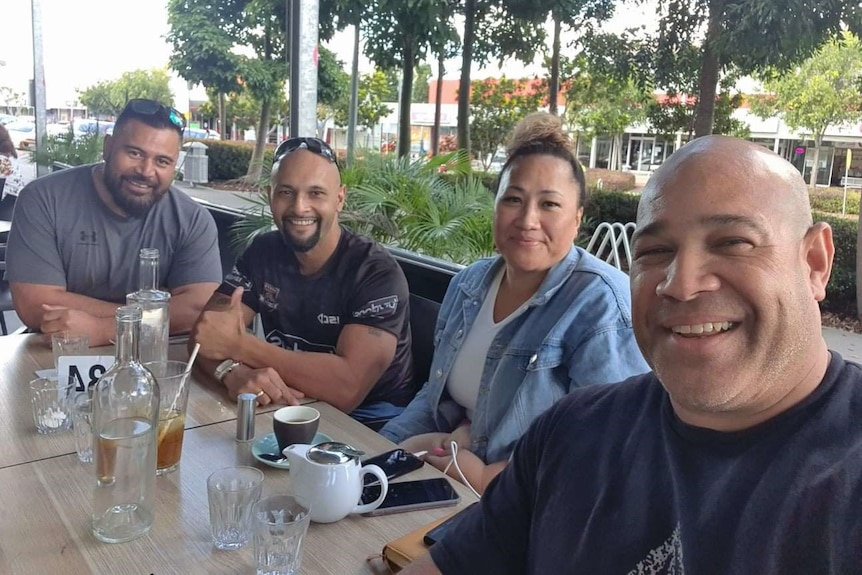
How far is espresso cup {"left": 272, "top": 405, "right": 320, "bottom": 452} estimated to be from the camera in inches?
53.6

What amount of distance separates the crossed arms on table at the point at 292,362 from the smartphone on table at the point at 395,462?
0.44m

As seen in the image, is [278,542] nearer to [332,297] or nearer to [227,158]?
[332,297]

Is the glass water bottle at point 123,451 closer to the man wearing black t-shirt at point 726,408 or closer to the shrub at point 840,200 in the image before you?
the man wearing black t-shirt at point 726,408

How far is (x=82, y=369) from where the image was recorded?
1560 millimetres

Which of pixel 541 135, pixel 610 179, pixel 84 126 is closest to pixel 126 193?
pixel 541 135

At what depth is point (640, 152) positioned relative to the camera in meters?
2.24

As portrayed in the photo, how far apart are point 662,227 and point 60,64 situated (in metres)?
7.87

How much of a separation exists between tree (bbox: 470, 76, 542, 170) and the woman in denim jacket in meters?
1.65

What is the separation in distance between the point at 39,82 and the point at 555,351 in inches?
295

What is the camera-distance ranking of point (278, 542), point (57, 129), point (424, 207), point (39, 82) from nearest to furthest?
point (278, 542) < point (424, 207) < point (39, 82) < point (57, 129)

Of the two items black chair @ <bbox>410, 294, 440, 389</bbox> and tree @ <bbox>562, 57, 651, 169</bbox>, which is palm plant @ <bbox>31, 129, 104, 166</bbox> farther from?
black chair @ <bbox>410, 294, 440, 389</bbox>

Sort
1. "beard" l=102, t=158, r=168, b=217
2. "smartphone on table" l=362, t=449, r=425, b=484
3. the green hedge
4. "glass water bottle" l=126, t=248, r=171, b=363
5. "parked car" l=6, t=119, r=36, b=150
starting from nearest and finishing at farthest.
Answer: "smartphone on table" l=362, t=449, r=425, b=484, "glass water bottle" l=126, t=248, r=171, b=363, "beard" l=102, t=158, r=168, b=217, the green hedge, "parked car" l=6, t=119, r=36, b=150

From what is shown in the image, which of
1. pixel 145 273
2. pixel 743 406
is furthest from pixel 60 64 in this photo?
pixel 743 406

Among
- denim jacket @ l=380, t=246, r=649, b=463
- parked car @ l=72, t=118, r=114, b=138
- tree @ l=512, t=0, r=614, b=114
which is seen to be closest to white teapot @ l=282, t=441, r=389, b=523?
denim jacket @ l=380, t=246, r=649, b=463
